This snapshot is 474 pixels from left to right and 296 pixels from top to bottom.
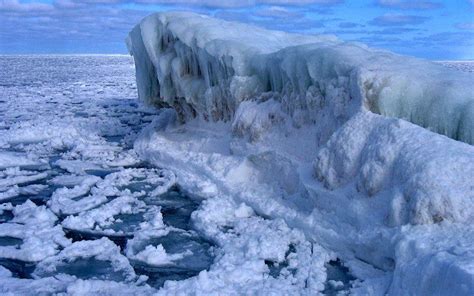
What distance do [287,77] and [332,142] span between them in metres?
1.80

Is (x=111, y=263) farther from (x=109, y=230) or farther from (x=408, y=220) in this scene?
(x=408, y=220)

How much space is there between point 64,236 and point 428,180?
346 centimetres

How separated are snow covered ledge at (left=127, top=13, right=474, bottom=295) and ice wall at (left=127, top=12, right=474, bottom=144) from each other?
16 millimetres

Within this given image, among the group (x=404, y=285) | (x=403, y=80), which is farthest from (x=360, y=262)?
(x=403, y=80)

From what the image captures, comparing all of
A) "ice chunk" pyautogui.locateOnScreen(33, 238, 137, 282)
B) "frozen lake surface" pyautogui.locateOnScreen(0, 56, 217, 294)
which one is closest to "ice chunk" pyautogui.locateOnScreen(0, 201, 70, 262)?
"frozen lake surface" pyautogui.locateOnScreen(0, 56, 217, 294)

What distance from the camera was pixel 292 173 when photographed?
6.00 meters

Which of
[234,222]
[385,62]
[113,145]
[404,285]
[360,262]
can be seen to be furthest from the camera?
[113,145]

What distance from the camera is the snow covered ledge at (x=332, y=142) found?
3957mm

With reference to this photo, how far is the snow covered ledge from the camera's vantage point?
3.96 metres

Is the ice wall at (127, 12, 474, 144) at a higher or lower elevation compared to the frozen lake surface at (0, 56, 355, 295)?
higher

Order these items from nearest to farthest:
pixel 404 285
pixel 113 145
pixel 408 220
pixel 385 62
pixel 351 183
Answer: pixel 404 285 < pixel 408 220 < pixel 351 183 < pixel 385 62 < pixel 113 145

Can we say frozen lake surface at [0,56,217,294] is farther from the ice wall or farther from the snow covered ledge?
the ice wall

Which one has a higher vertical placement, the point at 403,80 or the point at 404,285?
the point at 403,80

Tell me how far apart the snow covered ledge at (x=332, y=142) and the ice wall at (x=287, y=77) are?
2 cm
